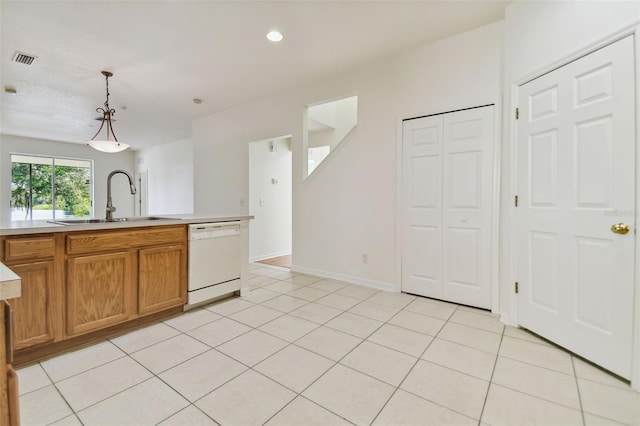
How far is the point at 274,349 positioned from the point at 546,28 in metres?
3.15

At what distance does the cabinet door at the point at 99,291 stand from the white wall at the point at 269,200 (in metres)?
2.83

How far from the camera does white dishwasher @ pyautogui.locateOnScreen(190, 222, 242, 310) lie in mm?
2789

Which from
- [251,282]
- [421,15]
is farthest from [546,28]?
[251,282]

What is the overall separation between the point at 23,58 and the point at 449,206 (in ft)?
16.2

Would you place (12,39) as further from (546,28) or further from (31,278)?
(546,28)

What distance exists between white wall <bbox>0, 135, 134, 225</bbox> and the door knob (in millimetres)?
9469

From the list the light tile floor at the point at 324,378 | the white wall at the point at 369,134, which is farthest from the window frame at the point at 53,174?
the light tile floor at the point at 324,378

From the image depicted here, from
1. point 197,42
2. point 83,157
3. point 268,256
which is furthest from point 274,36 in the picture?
point 83,157

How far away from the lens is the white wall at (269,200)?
512 cm

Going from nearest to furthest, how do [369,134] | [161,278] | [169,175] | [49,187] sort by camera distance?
[161,278] → [369,134] → [49,187] → [169,175]

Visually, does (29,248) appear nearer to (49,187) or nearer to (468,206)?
(468,206)

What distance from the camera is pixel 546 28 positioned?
2.20m

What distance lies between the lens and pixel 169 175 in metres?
7.90

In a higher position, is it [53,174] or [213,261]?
[53,174]
